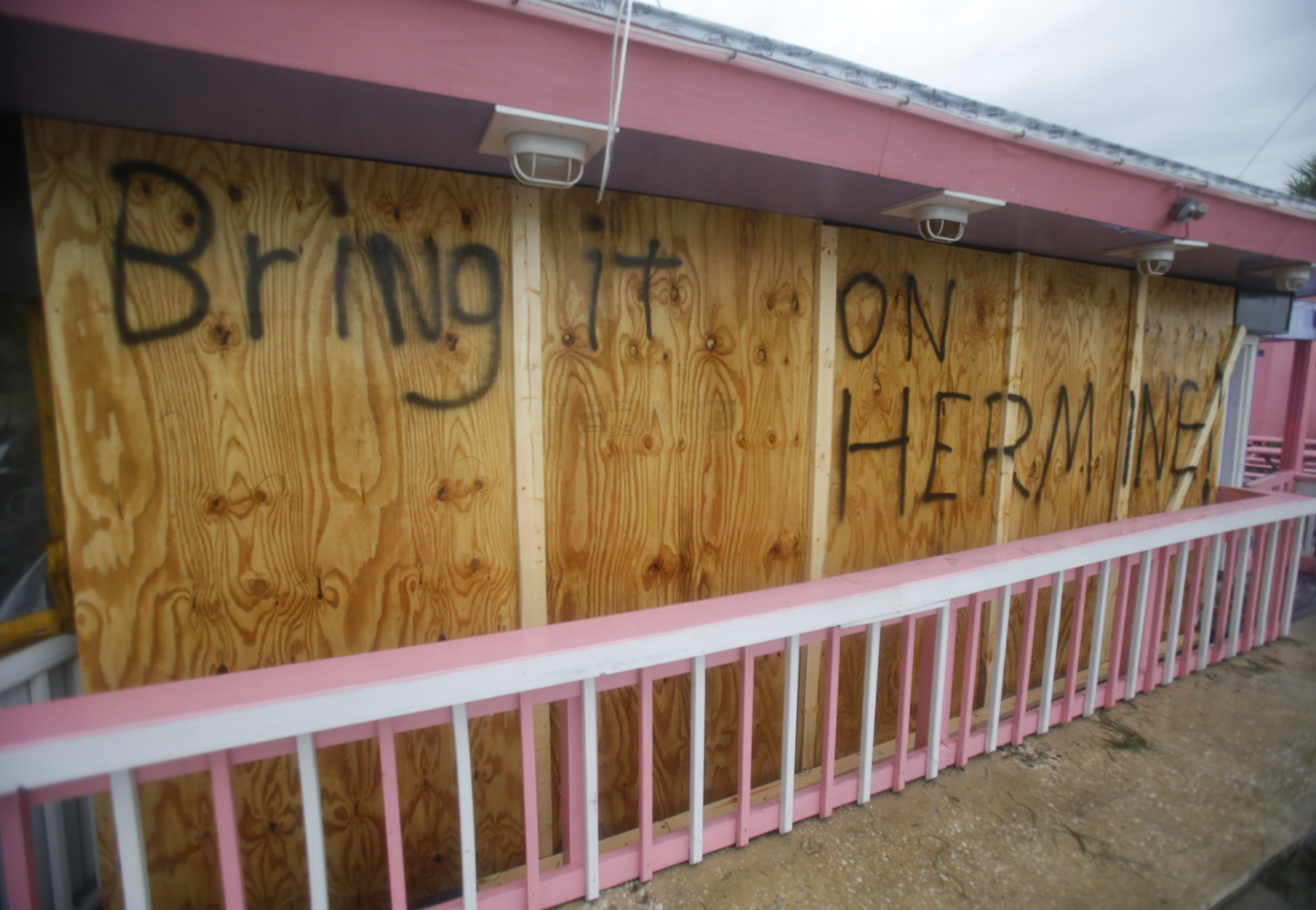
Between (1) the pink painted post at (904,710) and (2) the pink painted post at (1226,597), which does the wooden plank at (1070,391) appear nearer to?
(2) the pink painted post at (1226,597)

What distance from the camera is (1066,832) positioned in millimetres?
1943

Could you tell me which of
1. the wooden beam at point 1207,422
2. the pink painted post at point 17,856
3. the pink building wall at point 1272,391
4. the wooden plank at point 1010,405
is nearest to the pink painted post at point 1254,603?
the wooden beam at point 1207,422

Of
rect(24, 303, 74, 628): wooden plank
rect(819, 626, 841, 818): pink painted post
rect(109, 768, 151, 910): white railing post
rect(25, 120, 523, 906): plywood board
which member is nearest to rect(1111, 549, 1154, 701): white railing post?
rect(819, 626, 841, 818): pink painted post

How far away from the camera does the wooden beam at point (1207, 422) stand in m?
4.16

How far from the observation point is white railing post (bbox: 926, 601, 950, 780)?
6.75 ft

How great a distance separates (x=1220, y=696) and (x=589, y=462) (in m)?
3.20

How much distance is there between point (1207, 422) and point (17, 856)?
20.0ft

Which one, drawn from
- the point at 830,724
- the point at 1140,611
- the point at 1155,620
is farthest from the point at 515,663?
the point at 1155,620

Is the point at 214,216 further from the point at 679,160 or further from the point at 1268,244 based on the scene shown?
the point at 1268,244

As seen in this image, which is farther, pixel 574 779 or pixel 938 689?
pixel 938 689

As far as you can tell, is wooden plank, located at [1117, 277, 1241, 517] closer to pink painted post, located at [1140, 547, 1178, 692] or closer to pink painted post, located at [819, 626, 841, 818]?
pink painted post, located at [1140, 547, 1178, 692]

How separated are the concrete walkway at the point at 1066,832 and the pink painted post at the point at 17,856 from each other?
1.21 meters

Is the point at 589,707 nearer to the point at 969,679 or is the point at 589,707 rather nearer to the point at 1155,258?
the point at 969,679

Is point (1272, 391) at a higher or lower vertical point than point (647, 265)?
lower
